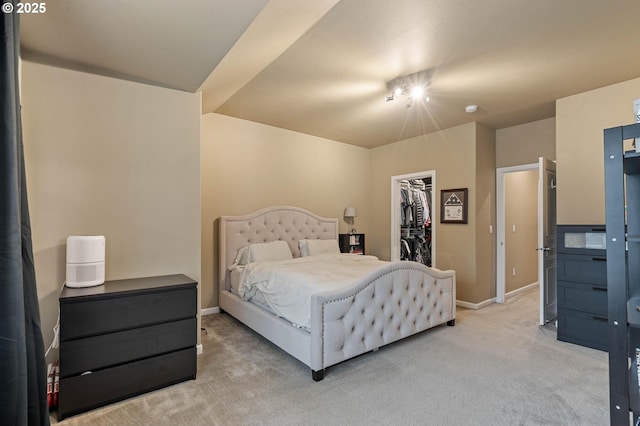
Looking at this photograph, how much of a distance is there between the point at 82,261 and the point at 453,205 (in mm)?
4387

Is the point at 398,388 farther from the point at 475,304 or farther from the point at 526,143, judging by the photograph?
the point at 526,143

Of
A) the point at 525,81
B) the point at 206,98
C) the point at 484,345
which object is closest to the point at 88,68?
the point at 206,98

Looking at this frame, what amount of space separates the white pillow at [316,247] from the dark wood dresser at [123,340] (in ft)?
7.57

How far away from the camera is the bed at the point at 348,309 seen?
243 centimetres

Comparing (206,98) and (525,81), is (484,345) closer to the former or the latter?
(525,81)

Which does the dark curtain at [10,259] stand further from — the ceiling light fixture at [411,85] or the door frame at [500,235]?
the door frame at [500,235]

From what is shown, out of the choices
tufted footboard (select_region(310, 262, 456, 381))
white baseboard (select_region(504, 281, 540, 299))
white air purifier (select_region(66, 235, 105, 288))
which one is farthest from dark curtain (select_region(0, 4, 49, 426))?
white baseboard (select_region(504, 281, 540, 299))

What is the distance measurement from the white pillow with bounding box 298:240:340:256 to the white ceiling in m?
2.02

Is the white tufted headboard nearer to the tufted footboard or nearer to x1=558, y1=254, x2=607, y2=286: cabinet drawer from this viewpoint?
the tufted footboard

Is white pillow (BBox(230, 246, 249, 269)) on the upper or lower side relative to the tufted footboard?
upper

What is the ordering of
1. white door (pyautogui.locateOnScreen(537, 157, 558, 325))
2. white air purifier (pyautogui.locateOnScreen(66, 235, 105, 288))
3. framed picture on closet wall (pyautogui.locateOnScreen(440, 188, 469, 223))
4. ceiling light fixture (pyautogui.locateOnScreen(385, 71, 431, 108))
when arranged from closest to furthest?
white air purifier (pyautogui.locateOnScreen(66, 235, 105, 288)) → ceiling light fixture (pyautogui.locateOnScreen(385, 71, 431, 108)) → white door (pyautogui.locateOnScreen(537, 157, 558, 325)) → framed picture on closet wall (pyautogui.locateOnScreen(440, 188, 469, 223))

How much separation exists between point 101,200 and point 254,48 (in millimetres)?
1689

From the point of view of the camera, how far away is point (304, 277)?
2867 millimetres

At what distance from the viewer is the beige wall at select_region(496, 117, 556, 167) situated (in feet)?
13.6
